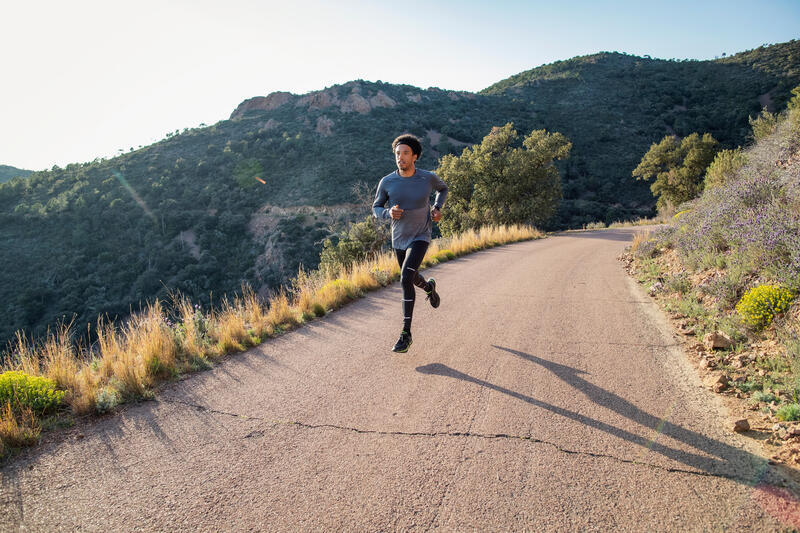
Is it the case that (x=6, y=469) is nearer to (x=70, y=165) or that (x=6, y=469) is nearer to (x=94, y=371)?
(x=94, y=371)

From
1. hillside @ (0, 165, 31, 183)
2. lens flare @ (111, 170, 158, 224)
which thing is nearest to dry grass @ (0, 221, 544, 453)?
lens flare @ (111, 170, 158, 224)

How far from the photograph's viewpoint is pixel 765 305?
3688 mm

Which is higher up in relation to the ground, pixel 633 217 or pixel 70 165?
pixel 70 165

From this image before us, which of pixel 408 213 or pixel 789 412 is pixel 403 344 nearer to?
pixel 408 213

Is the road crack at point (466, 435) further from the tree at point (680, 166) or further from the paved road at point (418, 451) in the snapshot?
the tree at point (680, 166)

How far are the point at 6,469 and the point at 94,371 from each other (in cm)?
152

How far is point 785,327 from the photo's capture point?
331 centimetres

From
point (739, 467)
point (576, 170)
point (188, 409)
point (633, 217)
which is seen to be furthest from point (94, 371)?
point (576, 170)

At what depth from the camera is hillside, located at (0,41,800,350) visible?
31750 mm

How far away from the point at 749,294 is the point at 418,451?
398 centimetres

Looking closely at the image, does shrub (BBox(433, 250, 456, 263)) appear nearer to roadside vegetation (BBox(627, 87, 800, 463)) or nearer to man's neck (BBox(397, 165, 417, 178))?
roadside vegetation (BBox(627, 87, 800, 463))

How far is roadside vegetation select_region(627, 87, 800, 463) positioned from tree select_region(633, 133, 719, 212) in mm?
28668

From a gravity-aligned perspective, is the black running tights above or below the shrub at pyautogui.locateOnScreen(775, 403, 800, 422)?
above

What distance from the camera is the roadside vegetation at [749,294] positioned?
9.41ft
